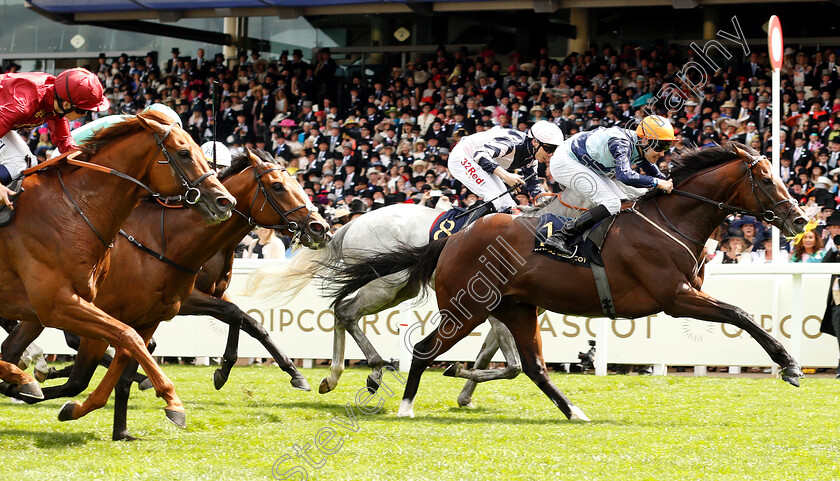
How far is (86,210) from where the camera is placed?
16.5 feet

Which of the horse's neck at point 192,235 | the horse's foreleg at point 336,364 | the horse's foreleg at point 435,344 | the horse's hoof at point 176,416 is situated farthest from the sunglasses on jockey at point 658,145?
the horse's hoof at point 176,416

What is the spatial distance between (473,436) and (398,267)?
168cm

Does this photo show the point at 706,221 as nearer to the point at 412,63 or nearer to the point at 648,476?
the point at 648,476

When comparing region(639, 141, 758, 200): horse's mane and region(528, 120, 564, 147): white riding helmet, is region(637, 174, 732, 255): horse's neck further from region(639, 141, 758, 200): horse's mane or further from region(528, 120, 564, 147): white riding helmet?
region(528, 120, 564, 147): white riding helmet

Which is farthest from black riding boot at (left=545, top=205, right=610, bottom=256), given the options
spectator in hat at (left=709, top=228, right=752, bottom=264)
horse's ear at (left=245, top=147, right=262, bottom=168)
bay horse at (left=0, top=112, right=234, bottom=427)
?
spectator in hat at (left=709, top=228, right=752, bottom=264)

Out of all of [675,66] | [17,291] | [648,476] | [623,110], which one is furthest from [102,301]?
[675,66]

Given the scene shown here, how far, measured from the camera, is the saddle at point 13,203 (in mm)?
4949

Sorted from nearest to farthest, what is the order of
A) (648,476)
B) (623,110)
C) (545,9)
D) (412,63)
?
(648,476)
(623,110)
(545,9)
(412,63)

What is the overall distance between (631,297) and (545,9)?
1154 centimetres

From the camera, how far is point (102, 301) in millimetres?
5555

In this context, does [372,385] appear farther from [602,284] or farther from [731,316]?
[731,316]

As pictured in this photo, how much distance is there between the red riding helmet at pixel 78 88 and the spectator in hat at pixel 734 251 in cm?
643

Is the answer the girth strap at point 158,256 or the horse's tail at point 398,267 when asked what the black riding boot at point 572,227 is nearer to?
the horse's tail at point 398,267

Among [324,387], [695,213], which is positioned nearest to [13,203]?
[324,387]
